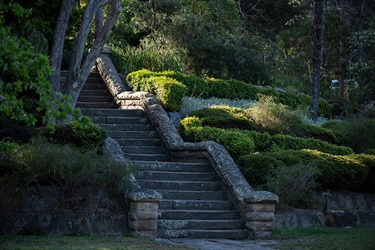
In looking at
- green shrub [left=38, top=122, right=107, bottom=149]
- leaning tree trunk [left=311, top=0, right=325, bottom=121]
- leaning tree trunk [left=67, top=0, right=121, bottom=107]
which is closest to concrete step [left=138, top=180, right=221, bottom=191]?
green shrub [left=38, top=122, right=107, bottom=149]

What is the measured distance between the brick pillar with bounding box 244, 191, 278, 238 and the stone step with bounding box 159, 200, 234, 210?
75cm

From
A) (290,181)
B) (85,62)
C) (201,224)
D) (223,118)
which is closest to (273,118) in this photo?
(223,118)

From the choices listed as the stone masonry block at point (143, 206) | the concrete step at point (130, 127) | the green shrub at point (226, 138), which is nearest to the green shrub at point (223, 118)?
the green shrub at point (226, 138)

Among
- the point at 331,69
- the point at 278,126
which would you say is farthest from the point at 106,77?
the point at 331,69

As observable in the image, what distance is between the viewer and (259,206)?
12.6 metres

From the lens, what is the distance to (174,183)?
1377cm

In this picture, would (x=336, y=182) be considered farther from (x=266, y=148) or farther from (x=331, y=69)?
(x=331, y=69)

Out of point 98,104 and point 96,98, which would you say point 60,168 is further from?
point 96,98

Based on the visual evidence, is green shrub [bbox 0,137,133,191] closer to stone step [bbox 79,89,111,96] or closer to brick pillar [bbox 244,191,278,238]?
brick pillar [bbox 244,191,278,238]

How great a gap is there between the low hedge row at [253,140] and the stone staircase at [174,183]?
724 millimetres

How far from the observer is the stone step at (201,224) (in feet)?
40.6

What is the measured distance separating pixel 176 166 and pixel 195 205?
159 cm

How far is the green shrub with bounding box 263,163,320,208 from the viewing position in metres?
13.5

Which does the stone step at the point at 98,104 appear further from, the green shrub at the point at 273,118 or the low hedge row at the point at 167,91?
the green shrub at the point at 273,118
